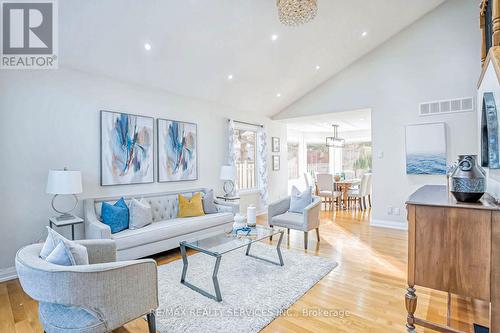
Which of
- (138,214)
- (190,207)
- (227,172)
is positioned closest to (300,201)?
(227,172)

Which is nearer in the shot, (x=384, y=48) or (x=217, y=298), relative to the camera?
(x=217, y=298)

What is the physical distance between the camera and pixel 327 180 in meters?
7.03

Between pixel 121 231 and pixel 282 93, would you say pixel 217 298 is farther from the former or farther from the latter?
pixel 282 93

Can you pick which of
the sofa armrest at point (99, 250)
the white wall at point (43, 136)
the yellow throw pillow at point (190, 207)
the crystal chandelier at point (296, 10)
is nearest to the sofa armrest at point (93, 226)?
the white wall at point (43, 136)

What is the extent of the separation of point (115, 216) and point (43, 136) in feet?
4.24

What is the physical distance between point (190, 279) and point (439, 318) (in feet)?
7.64

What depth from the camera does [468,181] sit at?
1763mm

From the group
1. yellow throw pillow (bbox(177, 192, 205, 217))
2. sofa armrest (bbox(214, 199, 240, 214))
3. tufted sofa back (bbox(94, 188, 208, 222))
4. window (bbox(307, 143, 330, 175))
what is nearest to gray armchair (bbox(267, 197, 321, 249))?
sofa armrest (bbox(214, 199, 240, 214))

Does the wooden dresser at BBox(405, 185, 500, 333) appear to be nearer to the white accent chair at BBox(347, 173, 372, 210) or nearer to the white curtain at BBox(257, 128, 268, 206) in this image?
the white curtain at BBox(257, 128, 268, 206)

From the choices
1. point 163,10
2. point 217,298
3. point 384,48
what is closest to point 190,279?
point 217,298

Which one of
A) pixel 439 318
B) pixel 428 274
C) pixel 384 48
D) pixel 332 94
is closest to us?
pixel 428 274

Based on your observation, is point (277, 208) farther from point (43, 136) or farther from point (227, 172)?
point (43, 136)

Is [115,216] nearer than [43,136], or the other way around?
[43,136]

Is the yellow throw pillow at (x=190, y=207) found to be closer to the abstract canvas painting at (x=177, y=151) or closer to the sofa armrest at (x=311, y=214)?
the abstract canvas painting at (x=177, y=151)
